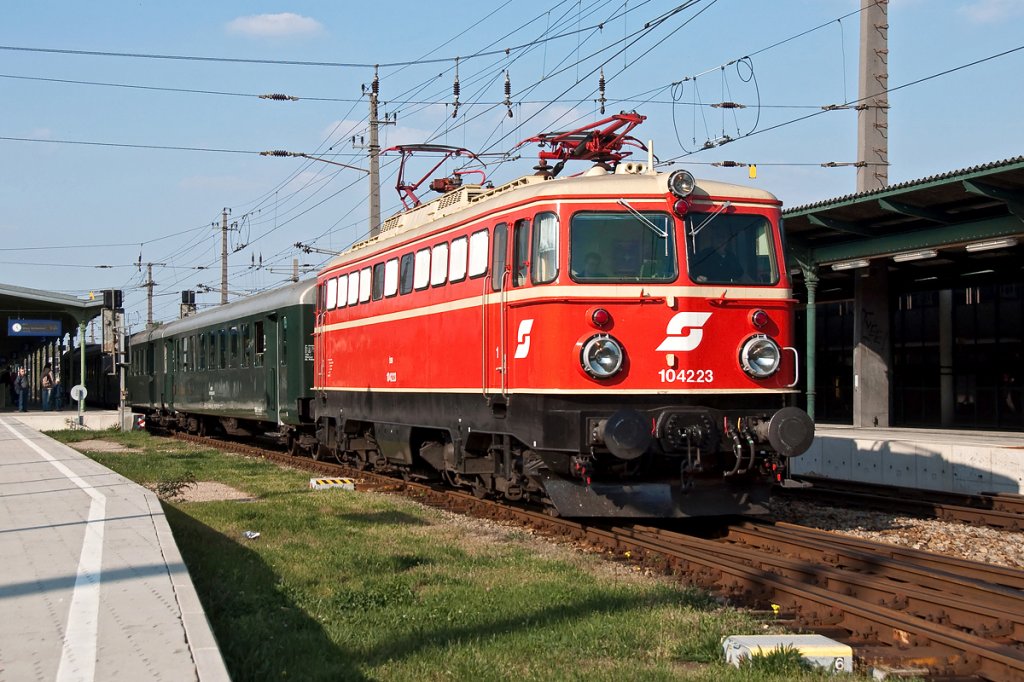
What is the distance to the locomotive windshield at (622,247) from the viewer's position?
36.3ft

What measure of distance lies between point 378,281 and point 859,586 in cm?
928

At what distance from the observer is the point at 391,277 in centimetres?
1548

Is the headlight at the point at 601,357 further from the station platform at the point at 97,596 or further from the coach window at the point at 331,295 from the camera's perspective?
the coach window at the point at 331,295

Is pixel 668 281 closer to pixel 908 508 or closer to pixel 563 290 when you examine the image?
pixel 563 290

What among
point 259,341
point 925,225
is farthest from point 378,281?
point 925,225

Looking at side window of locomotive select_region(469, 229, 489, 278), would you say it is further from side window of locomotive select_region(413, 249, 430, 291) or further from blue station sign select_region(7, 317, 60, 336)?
blue station sign select_region(7, 317, 60, 336)

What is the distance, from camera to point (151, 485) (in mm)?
16562

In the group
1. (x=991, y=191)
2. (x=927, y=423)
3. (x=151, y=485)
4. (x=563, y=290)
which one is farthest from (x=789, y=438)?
(x=927, y=423)

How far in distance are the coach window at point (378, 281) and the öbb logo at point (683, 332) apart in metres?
5.92

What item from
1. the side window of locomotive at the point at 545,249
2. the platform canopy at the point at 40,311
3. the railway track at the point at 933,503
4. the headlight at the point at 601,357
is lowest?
the railway track at the point at 933,503

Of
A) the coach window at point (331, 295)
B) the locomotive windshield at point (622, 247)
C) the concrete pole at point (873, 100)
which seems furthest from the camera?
the concrete pole at point (873, 100)

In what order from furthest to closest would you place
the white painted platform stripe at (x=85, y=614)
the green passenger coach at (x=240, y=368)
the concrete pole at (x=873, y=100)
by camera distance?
Result: the concrete pole at (x=873, y=100), the green passenger coach at (x=240, y=368), the white painted platform stripe at (x=85, y=614)

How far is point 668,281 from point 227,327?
17.5 metres

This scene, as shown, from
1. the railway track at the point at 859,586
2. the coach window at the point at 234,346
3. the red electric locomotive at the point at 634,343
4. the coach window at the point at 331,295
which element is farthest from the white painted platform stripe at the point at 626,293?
the coach window at the point at 234,346
